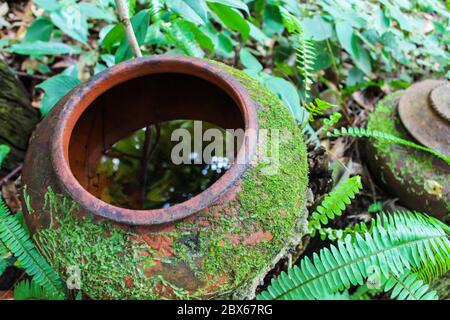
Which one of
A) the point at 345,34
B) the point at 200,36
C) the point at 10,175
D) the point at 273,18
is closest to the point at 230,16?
the point at 200,36

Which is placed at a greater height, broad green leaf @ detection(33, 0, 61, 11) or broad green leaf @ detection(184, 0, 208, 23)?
broad green leaf @ detection(184, 0, 208, 23)

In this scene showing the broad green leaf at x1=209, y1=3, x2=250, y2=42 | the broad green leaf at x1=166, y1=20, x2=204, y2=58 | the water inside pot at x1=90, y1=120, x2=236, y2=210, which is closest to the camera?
the broad green leaf at x1=209, y1=3, x2=250, y2=42

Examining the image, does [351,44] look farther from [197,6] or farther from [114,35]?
[114,35]

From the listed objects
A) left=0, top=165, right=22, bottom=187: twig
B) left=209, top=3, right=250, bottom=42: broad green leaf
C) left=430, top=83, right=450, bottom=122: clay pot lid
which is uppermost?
left=209, top=3, right=250, bottom=42: broad green leaf

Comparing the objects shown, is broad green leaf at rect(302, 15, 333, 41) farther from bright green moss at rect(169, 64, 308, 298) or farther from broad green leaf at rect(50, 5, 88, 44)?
broad green leaf at rect(50, 5, 88, 44)

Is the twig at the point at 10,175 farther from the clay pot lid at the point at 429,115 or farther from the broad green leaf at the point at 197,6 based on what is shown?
the clay pot lid at the point at 429,115

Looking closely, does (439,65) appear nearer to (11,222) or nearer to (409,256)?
(409,256)

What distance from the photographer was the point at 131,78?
140 cm

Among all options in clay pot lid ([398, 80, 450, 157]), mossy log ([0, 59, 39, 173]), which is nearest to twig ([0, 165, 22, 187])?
mossy log ([0, 59, 39, 173])

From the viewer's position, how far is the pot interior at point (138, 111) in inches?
60.6

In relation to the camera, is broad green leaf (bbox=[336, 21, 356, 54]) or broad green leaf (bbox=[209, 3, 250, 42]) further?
broad green leaf (bbox=[336, 21, 356, 54])

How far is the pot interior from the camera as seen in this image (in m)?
1.54

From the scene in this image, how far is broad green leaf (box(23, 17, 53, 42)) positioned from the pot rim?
2.99ft

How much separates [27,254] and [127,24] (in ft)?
2.97
